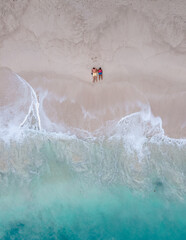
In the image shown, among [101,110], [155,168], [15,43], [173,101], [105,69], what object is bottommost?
[155,168]

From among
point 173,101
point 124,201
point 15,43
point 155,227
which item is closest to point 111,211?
point 124,201

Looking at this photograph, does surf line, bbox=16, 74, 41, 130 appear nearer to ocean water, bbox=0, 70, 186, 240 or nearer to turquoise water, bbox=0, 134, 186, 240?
ocean water, bbox=0, 70, 186, 240

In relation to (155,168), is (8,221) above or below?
below

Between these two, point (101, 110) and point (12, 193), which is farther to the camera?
point (101, 110)

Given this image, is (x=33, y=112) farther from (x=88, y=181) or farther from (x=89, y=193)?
(x=89, y=193)

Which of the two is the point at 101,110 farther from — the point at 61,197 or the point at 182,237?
the point at 182,237

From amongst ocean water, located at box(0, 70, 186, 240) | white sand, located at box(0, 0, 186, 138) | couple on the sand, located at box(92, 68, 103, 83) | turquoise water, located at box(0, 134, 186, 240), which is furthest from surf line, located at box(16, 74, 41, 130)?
couple on the sand, located at box(92, 68, 103, 83)
